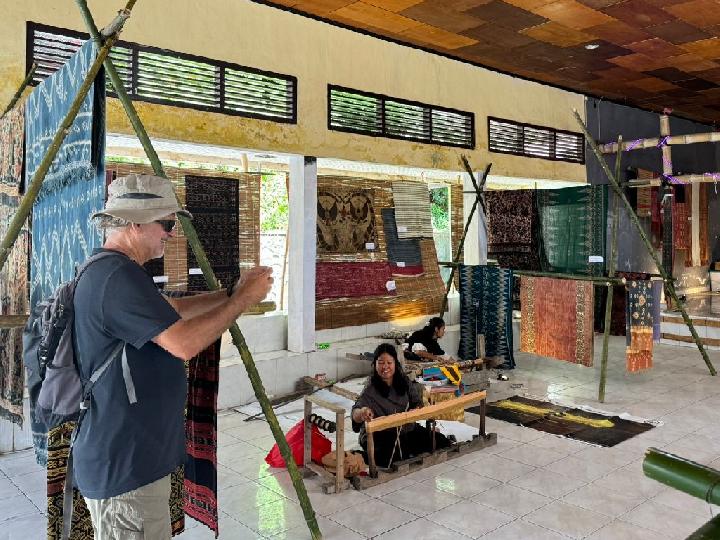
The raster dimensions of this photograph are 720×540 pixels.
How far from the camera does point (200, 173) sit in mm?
6352

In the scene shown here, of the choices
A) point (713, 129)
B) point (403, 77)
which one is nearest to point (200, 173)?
point (403, 77)

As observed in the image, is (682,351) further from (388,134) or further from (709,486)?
(709,486)

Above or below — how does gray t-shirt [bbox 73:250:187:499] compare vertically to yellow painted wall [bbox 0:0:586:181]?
below

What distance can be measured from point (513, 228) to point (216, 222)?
4.28 metres

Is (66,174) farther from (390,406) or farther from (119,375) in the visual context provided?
(390,406)

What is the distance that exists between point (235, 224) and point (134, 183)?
14.6 feet

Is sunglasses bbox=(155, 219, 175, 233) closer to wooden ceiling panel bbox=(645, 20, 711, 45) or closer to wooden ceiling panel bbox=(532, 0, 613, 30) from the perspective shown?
wooden ceiling panel bbox=(532, 0, 613, 30)

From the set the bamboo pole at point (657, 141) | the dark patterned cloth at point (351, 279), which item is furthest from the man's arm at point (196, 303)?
the bamboo pole at point (657, 141)

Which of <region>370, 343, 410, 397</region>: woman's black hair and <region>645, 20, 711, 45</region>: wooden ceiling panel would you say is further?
<region>645, 20, 711, 45</region>: wooden ceiling panel

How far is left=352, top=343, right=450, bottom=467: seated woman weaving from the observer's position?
15.2 ft

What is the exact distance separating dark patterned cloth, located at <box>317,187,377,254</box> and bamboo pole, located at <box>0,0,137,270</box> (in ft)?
16.5

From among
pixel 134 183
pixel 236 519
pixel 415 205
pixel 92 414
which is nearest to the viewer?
pixel 92 414

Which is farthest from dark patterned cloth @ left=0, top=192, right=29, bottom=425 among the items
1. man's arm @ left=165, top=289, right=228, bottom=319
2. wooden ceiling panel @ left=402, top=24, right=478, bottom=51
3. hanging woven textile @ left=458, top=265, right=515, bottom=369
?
hanging woven textile @ left=458, top=265, right=515, bottom=369

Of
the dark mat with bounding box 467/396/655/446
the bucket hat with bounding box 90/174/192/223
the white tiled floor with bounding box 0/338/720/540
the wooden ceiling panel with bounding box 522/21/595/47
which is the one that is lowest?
the white tiled floor with bounding box 0/338/720/540
